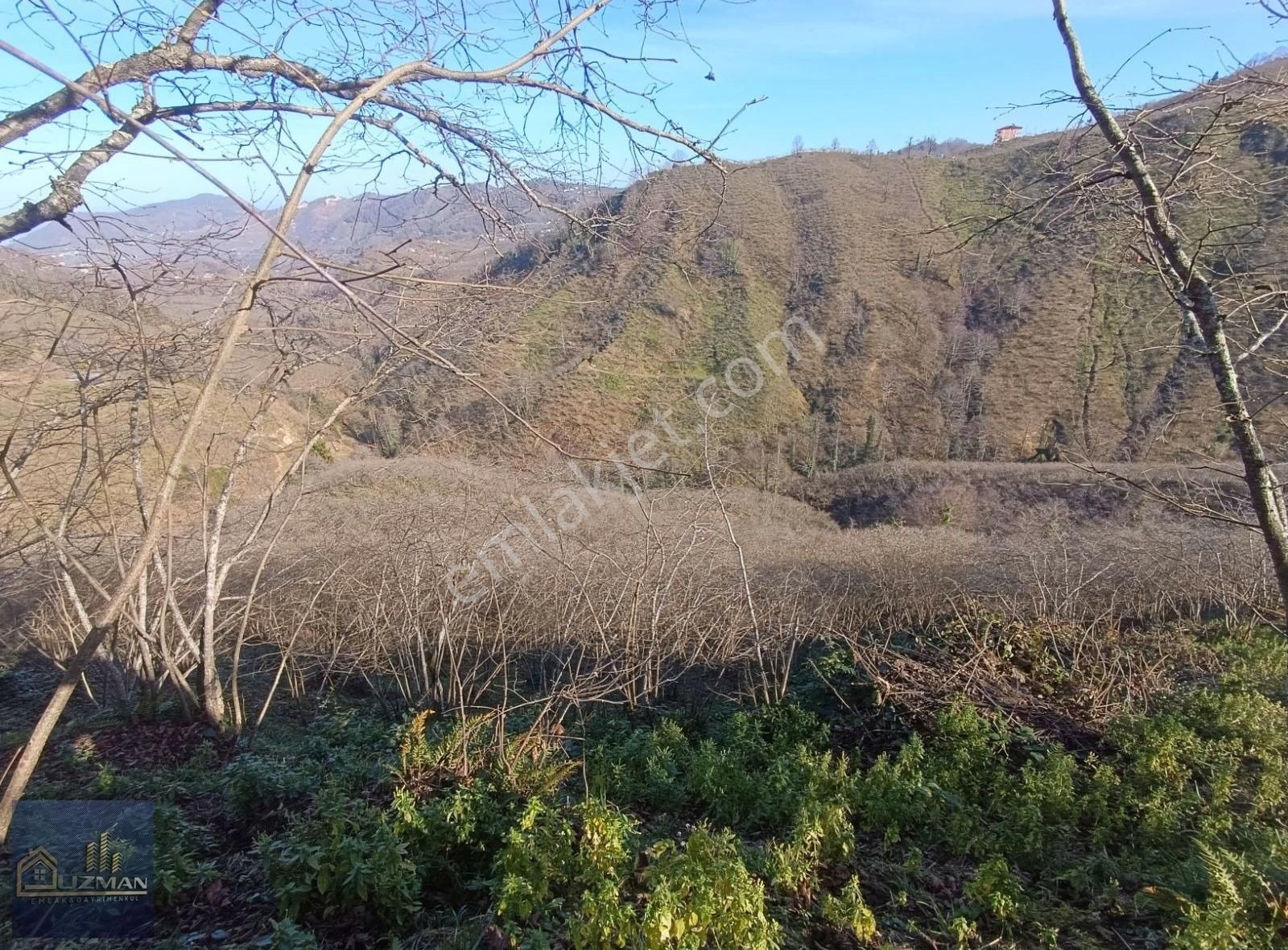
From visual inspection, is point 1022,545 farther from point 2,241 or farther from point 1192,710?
point 2,241

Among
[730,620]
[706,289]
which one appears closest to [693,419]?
[706,289]

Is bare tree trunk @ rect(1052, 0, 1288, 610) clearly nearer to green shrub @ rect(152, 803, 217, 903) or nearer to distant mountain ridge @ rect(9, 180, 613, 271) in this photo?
distant mountain ridge @ rect(9, 180, 613, 271)

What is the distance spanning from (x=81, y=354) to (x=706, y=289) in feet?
154

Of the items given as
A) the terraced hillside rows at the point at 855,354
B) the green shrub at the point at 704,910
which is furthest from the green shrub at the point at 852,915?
the terraced hillside rows at the point at 855,354

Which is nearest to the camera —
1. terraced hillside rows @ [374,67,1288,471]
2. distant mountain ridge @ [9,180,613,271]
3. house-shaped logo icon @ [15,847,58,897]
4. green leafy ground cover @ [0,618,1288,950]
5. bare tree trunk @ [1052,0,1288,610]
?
green leafy ground cover @ [0,618,1288,950]

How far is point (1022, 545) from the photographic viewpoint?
509 inches

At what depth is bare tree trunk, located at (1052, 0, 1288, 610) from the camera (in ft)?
11.2

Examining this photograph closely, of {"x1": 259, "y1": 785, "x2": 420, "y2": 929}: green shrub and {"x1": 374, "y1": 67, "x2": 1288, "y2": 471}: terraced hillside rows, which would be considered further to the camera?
{"x1": 374, "y1": 67, "x2": 1288, "y2": 471}: terraced hillside rows

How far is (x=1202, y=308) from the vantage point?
3.50 meters

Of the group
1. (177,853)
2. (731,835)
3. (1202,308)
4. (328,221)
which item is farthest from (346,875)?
(1202,308)

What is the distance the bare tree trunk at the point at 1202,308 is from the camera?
3422 millimetres

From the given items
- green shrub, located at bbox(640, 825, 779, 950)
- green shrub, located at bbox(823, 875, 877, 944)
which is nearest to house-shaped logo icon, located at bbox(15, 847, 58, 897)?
green shrub, located at bbox(640, 825, 779, 950)

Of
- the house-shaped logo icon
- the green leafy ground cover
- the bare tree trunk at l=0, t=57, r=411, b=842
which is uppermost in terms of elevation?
the bare tree trunk at l=0, t=57, r=411, b=842

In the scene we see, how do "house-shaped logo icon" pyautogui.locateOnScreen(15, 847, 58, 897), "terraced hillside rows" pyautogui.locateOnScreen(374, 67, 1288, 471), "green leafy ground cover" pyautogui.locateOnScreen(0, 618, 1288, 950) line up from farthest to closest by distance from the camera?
"terraced hillside rows" pyautogui.locateOnScreen(374, 67, 1288, 471) < "house-shaped logo icon" pyautogui.locateOnScreen(15, 847, 58, 897) < "green leafy ground cover" pyautogui.locateOnScreen(0, 618, 1288, 950)
